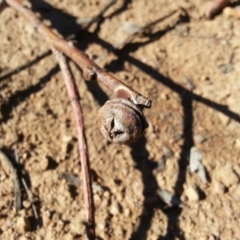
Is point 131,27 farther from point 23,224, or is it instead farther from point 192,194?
point 23,224

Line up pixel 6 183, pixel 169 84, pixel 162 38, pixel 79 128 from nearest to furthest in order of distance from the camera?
pixel 79 128, pixel 6 183, pixel 169 84, pixel 162 38

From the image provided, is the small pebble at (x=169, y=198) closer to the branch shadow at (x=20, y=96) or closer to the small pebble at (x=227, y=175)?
the small pebble at (x=227, y=175)

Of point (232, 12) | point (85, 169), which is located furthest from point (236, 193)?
point (232, 12)

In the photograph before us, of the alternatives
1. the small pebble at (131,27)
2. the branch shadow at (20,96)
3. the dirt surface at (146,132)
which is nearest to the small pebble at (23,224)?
the dirt surface at (146,132)

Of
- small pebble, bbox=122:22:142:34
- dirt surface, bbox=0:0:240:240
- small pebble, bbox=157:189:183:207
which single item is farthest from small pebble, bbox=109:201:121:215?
small pebble, bbox=122:22:142:34

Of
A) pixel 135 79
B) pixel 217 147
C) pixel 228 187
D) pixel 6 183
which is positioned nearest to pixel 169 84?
pixel 135 79

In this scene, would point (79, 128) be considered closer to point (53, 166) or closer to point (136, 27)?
point (53, 166)
